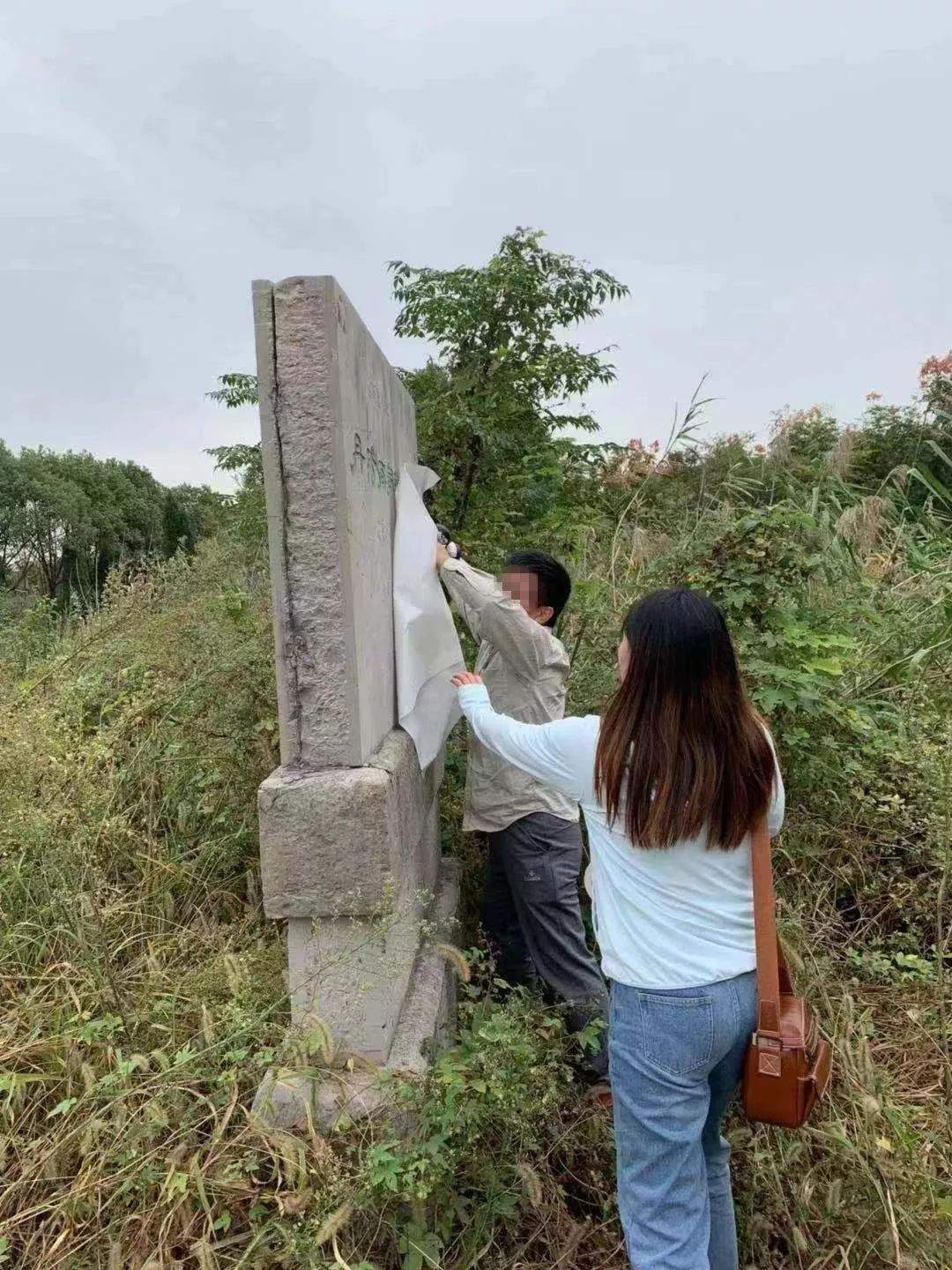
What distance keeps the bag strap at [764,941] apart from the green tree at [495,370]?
2655mm

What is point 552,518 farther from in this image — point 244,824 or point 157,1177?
point 157,1177

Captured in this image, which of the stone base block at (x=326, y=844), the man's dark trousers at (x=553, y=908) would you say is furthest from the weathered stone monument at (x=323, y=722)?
the man's dark trousers at (x=553, y=908)

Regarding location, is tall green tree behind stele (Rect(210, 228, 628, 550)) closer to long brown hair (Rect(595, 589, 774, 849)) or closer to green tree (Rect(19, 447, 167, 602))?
long brown hair (Rect(595, 589, 774, 849))

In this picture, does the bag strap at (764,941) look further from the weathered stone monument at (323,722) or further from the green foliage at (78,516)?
the green foliage at (78,516)

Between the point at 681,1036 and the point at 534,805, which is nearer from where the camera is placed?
the point at 681,1036

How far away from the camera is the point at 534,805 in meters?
2.82

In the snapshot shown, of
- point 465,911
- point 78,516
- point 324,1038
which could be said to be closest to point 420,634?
point 324,1038

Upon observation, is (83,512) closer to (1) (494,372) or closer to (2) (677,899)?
(1) (494,372)

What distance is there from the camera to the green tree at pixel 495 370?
404cm

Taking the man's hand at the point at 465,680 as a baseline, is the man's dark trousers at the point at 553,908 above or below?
below

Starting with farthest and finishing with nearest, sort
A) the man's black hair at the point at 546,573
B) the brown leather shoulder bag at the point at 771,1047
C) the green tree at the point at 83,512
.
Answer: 1. the green tree at the point at 83,512
2. the man's black hair at the point at 546,573
3. the brown leather shoulder bag at the point at 771,1047

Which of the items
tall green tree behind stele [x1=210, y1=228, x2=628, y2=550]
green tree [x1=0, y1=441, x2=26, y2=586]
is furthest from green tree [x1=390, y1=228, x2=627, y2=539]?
green tree [x1=0, y1=441, x2=26, y2=586]

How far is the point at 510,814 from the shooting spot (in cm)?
283

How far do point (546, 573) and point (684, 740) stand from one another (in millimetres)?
1346
